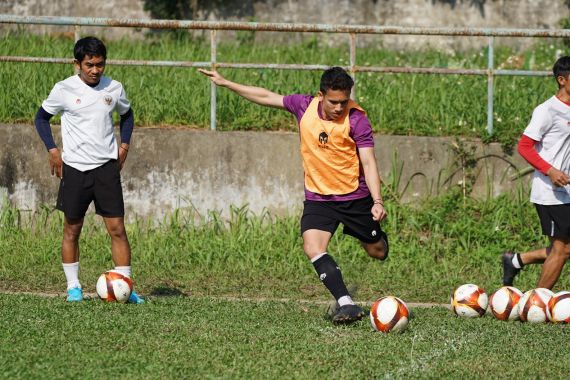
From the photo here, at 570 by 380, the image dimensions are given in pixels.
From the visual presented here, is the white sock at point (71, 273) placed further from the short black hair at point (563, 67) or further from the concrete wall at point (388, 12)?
the concrete wall at point (388, 12)

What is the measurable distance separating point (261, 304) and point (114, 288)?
1171mm

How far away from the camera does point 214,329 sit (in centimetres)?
792

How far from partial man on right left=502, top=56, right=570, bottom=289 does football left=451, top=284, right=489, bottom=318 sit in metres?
0.81

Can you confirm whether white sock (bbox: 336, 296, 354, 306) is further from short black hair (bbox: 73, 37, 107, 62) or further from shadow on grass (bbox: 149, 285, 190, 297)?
short black hair (bbox: 73, 37, 107, 62)

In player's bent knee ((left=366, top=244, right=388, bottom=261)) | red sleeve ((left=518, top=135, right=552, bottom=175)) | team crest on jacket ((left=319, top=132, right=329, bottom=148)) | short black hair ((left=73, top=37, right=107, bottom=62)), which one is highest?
short black hair ((left=73, top=37, right=107, bottom=62))

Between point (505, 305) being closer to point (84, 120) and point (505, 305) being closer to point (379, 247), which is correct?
point (379, 247)

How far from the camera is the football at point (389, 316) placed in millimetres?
7977

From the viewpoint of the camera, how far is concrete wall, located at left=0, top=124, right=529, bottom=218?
38.8 feet

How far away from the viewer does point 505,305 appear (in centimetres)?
871

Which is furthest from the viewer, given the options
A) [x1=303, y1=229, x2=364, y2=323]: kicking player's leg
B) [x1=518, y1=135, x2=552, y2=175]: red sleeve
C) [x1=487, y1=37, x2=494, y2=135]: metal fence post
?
[x1=487, y1=37, x2=494, y2=135]: metal fence post

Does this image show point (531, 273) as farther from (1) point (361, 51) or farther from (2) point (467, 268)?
(1) point (361, 51)

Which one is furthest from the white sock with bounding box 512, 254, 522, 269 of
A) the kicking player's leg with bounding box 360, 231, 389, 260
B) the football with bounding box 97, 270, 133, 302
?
the football with bounding box 97, 270, 133, 302

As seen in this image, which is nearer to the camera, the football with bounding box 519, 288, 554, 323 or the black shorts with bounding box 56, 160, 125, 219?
the football with bounding box 519, 288, 554, 323

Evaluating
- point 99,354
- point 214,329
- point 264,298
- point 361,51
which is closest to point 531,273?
point 264,298
